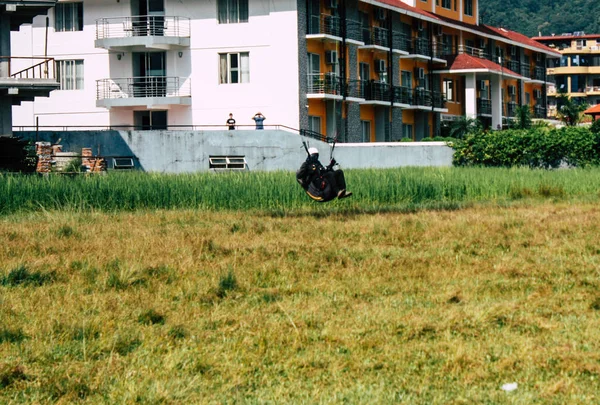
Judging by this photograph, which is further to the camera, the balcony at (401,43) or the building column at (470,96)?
the building column at (470,96)

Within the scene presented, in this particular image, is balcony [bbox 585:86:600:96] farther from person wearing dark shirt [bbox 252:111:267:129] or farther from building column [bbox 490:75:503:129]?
person wearing dark shirt [bbox 252:111:267:129]

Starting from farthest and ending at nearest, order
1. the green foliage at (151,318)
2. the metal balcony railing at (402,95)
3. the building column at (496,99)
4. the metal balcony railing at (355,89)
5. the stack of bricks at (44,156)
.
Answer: the building column at (496,99)
the metal balcony railing at (402,95)
the metal balcony railing at (355,89)
the stack of bricks at (44,156)
the green foliage at (151,318)

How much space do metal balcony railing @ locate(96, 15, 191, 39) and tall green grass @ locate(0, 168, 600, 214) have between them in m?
21.8

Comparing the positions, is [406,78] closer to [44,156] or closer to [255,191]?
[44,156]

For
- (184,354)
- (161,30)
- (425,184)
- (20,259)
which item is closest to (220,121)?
(161,30)

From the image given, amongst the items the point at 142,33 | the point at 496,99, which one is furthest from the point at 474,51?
the point at 142,33

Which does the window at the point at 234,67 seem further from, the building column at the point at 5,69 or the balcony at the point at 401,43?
the building column at the point at 5,69

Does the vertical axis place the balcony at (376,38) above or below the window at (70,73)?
above

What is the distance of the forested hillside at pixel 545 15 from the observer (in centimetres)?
15300

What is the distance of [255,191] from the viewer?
2541 centimetres

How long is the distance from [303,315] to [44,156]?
28.9 metres

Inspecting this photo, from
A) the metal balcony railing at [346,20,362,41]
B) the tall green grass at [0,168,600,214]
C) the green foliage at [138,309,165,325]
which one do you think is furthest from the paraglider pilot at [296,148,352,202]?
the metal balcony railing at [346,20,362,41]

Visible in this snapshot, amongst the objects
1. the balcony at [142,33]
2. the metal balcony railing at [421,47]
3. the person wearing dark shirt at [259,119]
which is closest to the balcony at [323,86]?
the person wearing dark shirt at [259,119]

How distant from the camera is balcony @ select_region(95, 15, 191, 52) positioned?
48.4 m
